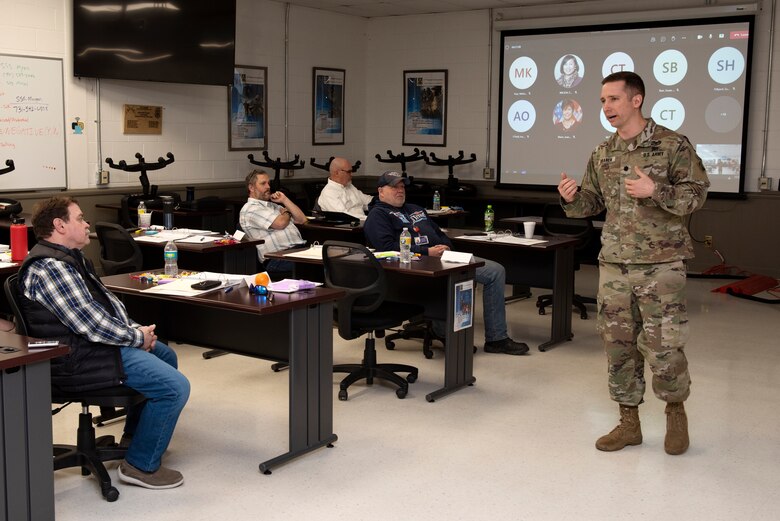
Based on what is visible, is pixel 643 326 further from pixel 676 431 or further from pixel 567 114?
pixel 567 114

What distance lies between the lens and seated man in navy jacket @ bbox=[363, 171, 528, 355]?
5629mm

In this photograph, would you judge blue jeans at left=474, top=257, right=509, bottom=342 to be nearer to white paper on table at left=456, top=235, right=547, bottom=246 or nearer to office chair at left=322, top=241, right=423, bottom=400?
white paper on table at left=456, top=235, right=547, bottom=246

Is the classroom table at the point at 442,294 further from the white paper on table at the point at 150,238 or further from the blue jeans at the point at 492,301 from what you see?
the white paper on table at the point at 150,238

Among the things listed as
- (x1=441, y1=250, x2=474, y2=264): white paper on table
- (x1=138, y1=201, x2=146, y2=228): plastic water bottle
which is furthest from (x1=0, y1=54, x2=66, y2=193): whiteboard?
(x1=441, y1=250, x2=474, y2=264): white paper on table

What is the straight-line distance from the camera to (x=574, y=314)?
7.39m

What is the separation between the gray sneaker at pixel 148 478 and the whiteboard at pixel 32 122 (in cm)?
449

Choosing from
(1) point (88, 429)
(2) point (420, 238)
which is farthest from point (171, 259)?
(2) point (420, 238)

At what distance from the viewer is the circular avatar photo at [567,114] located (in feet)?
32.2

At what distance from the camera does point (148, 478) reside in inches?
144

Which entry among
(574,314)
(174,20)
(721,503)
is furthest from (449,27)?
(721,503)

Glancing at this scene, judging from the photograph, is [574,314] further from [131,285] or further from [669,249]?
[131,285]

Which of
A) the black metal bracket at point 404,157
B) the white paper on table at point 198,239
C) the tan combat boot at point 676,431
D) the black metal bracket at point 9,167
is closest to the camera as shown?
the tan combat boot at point 676,431

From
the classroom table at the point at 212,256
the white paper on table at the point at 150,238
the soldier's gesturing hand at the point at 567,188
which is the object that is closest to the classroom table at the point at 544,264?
the classroom table at the point at 212,256

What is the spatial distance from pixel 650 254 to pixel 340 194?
4.23 m
